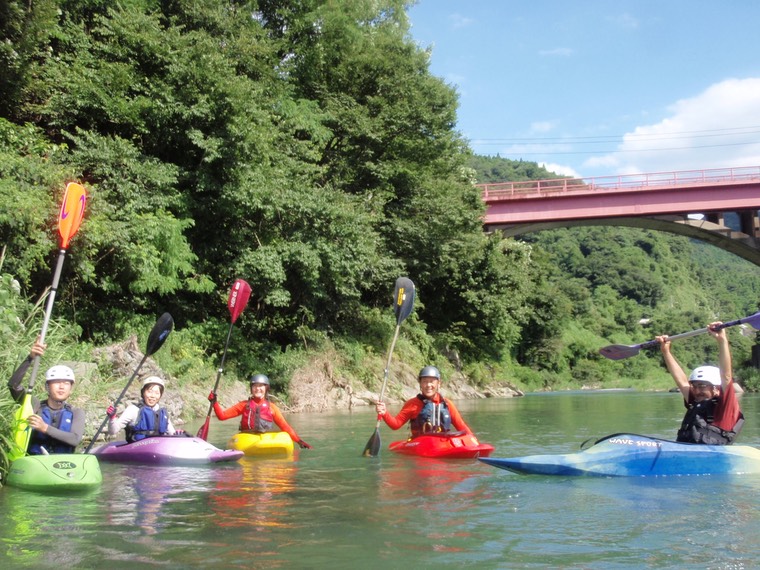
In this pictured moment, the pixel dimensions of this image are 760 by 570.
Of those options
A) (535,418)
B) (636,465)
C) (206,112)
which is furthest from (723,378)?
(206,112)

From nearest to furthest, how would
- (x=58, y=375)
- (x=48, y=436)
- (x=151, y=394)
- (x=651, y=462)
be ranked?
(x=48, y=436)
(x=58, y=375)
(x=651, y=462)
(x=151, y=394)

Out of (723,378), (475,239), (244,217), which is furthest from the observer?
(475,239)

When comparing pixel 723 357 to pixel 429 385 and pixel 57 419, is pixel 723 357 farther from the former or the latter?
pixel 57 419

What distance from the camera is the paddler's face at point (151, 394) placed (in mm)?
7497

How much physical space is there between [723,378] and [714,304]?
251ft

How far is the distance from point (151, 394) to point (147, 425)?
39 centimetres

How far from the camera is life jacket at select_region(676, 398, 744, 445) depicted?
6.39m

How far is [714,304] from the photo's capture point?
7588 centimetres

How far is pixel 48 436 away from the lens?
19.4 ft

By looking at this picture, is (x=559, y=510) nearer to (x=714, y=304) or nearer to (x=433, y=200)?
(x=433, y=200)

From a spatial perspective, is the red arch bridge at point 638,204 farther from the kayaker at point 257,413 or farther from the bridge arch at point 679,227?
the kayaker at point 257,413

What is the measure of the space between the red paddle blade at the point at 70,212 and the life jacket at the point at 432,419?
4036 millimetres

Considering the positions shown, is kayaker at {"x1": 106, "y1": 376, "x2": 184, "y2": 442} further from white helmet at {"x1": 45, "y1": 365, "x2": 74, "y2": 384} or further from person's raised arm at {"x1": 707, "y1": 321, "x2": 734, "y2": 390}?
person's raised arm at {"x1": 707, "y1": 321, "x2": 734, "y2": 390}

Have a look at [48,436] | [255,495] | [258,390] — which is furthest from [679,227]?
[48,436]
